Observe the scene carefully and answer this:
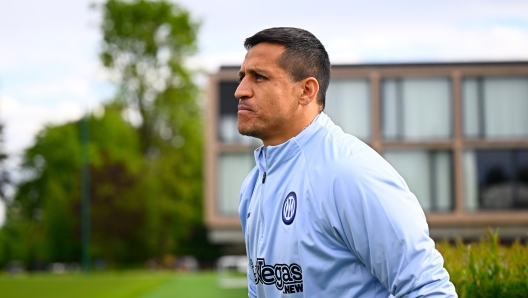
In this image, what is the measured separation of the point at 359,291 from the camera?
3098 millimetres

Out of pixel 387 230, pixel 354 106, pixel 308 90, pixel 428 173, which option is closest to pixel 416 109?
pixel 354 106

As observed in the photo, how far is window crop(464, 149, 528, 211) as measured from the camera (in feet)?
136

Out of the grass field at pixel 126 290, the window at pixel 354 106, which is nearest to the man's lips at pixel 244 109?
the grass field at pixel 126 290

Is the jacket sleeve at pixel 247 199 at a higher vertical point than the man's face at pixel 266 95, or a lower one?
lower

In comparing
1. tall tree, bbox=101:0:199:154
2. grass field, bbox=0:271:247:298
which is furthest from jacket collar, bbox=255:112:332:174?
tall tree, bbox=101:0:199:154

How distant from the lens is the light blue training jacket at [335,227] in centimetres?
291

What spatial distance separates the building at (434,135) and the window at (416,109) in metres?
0.05

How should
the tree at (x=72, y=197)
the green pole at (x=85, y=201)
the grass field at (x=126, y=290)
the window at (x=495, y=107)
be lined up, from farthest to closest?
the tree at (x=72, y=197) < the green pole at (x=85, y=201) < the window at (x=495, y=107) < the grass field at (x=126, y=290)

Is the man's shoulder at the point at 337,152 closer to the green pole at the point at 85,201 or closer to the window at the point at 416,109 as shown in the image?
the window at the point at 416,109

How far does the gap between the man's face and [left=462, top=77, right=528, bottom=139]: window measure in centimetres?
3959

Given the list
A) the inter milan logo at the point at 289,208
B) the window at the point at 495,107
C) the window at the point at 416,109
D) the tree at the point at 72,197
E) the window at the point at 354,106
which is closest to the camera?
the inter milan logo at the point at 289,208

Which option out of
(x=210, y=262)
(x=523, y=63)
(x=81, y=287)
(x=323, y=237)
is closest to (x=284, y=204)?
(x=323, y=237)

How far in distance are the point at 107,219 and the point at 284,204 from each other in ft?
193

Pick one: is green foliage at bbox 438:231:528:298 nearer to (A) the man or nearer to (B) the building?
(A) the man
